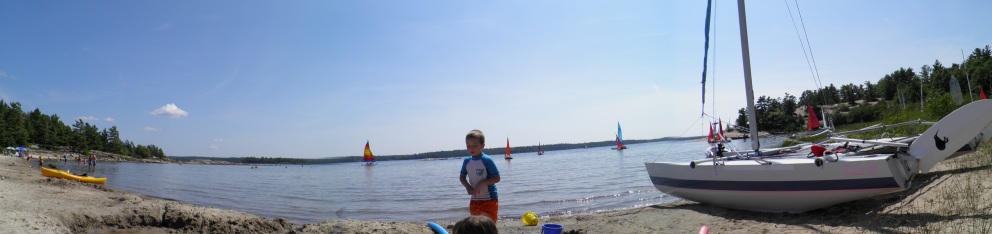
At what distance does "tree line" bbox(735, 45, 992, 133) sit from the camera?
169 feet

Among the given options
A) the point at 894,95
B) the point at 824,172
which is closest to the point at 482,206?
the point at 824,172

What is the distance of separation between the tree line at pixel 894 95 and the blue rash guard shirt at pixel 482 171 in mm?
26895

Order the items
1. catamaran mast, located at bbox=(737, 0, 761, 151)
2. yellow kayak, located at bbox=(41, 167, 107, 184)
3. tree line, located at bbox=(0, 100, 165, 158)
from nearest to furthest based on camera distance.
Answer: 1. catamaran mast, located at bbox=(737, 0, 761, 151)
2. yellow kayak, located at bbox=(41, 167, 107, 184)
3. tree line, located at bbox=(0, 100, 165, 158)

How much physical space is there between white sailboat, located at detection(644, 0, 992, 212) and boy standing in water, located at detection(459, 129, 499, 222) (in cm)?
487

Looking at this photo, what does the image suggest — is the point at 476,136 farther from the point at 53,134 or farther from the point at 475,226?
the point at 53,134

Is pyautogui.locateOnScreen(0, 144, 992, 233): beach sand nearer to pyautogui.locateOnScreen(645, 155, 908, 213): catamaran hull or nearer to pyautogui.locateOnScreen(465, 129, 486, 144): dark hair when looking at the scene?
pyautogui.locateOnScreen(645, 155, 908, 213): catamaran hull

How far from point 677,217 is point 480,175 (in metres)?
5.10

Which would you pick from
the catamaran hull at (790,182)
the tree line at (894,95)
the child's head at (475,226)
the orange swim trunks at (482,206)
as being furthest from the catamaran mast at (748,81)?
the tree line at (894,95)

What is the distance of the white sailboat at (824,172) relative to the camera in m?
6.07

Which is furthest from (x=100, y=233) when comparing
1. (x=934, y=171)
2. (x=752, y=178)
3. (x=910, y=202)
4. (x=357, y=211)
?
(x=934, y=171)

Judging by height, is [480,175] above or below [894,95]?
below

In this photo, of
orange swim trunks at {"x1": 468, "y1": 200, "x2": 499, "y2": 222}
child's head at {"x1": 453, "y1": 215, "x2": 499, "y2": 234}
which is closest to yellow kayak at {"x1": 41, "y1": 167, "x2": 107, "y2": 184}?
orange swim trunks at {"x1": 468, "y1": 200, "x2": 499, "y2": 222}

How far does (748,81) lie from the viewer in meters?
9.49

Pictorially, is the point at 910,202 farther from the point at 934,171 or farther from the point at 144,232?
the point at 144,232
